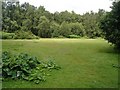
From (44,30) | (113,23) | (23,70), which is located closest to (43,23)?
(44,30)

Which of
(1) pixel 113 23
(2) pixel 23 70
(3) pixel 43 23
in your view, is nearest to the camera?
(2) pixel 23 70

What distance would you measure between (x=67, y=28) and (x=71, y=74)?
3655cm

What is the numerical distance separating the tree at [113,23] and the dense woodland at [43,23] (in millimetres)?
23220

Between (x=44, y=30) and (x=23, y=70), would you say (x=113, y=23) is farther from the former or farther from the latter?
(x=44, y=30)

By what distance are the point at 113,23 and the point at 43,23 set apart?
28008 mm

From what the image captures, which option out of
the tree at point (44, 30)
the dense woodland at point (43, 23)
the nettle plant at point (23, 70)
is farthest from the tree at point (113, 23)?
the tree at point (44, 30)

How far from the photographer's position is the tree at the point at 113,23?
47.5ft

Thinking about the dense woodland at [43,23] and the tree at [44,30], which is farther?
the dense woodland at [43,23]

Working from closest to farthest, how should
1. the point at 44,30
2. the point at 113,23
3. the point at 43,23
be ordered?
the point at 113,23
the point at 44,30
the point at 43,23

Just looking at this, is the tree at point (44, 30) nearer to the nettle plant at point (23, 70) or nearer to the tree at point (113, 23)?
the tree at point (113, 23)

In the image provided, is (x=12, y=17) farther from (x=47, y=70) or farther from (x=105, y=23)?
(x=47, y=70)

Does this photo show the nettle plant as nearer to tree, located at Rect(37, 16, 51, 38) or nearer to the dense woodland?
the dense woodland

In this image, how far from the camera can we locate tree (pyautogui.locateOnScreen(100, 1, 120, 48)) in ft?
47.5

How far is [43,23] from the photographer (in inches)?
1647
